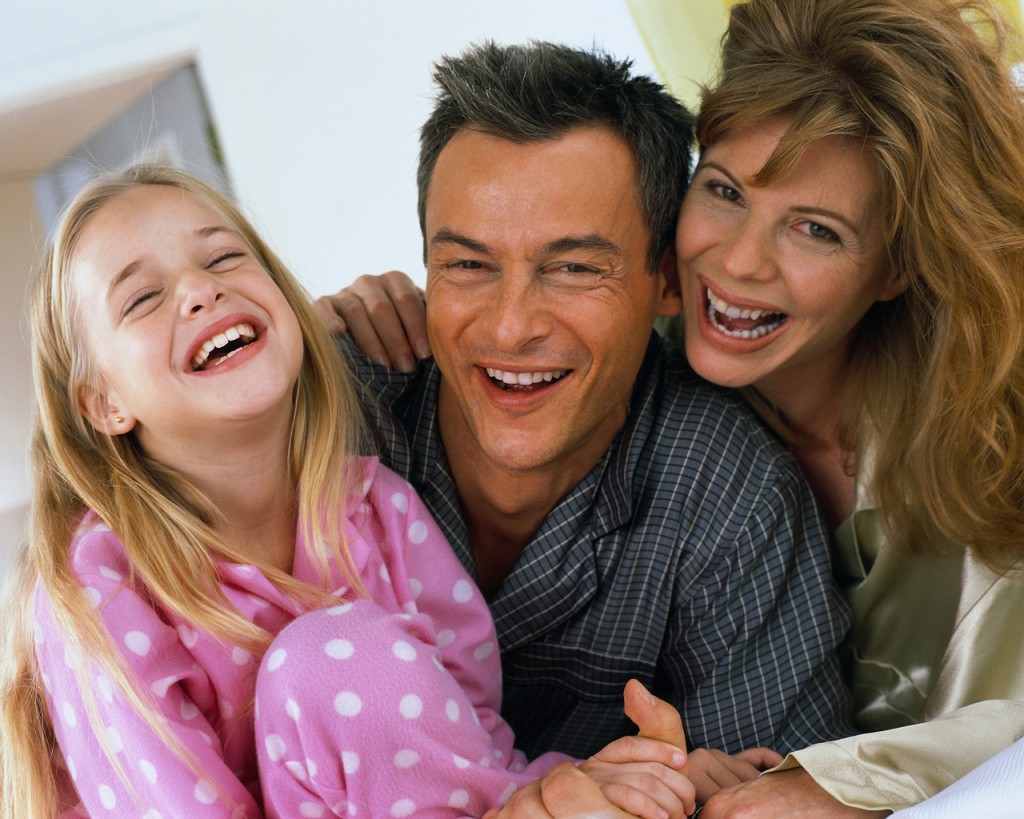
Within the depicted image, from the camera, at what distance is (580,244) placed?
1.44 meters

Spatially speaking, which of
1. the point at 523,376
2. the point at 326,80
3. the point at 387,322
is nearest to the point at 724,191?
the point at 523,376

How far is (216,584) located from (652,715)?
1.62ft

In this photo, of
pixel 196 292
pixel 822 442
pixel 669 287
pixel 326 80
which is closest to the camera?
pixel 196 292

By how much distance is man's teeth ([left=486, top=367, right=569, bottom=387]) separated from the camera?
1.49 meters

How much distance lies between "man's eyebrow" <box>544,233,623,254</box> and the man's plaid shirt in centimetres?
26

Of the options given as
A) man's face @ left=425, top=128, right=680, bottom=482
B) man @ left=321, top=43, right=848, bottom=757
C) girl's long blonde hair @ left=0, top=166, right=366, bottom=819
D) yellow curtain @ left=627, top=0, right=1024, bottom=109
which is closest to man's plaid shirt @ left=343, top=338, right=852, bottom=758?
man @ left=321, top=43, right=848, bottom=757

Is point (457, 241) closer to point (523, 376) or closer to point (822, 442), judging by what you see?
point (523, 376)

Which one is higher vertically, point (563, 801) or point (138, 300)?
point (138, 300)

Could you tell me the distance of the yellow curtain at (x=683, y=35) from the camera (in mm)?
2092

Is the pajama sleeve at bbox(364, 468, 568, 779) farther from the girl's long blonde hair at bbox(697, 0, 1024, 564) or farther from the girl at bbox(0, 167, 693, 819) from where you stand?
the girl's long blonde hair at bbox(697, 0, 1024, 564)

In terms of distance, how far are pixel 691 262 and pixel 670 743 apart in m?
0.61

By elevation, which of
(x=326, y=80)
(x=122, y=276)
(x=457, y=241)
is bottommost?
(x=457, y=241)

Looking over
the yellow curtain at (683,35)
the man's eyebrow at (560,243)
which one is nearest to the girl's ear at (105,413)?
the man's eyebrow at (560,243)

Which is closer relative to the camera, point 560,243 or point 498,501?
point 560,243
